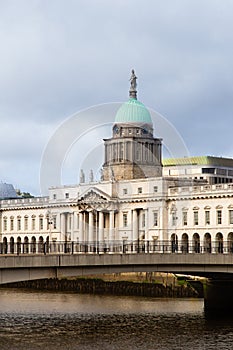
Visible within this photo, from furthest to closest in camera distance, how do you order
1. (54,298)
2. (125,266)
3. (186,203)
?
(186,203) → (54,298) → (125,266)

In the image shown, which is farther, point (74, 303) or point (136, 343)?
point (74, 303)

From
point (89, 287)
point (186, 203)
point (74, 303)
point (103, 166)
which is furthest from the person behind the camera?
point (103, 166)

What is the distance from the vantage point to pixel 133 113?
179 meters

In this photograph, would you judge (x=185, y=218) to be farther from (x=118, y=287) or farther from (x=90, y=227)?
(x=118, y=287)

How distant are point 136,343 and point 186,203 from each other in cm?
8514

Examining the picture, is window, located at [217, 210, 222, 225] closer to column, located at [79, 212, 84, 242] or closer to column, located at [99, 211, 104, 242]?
column, located at [99, 211, 104, 242]

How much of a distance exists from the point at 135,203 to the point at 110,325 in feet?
281

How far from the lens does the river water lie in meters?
62.8

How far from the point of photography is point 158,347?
202 feet

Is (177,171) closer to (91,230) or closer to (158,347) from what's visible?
(91,230)

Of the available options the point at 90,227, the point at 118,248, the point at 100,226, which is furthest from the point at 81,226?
the point at 118,248

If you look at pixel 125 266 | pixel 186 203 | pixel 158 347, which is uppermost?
pixel 186 203

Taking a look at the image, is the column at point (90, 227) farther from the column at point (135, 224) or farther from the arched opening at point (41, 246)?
the arched opening at point (41, 246)

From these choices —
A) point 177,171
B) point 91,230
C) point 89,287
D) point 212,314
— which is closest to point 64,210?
point 91,230
